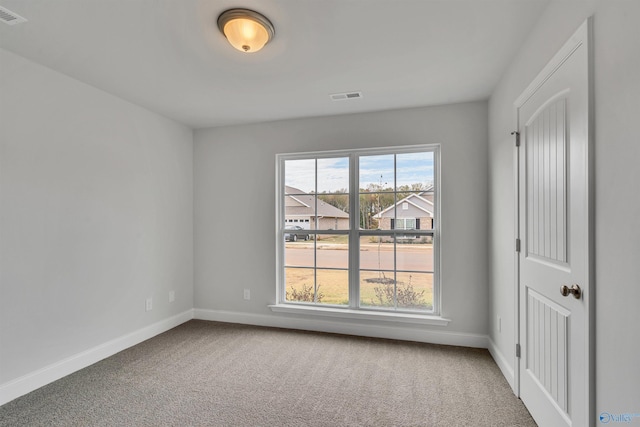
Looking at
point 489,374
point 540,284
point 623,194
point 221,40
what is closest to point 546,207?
point 540,284

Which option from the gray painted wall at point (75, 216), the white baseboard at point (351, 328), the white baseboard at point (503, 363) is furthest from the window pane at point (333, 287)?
the gray painted wall at point (75, 216)

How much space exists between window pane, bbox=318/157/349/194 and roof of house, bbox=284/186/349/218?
0.17 m

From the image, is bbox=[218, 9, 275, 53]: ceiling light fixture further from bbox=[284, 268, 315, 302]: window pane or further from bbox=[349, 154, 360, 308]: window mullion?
bbox=[284, 268, 315, 302]: window pane

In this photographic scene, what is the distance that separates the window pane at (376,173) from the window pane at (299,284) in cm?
121

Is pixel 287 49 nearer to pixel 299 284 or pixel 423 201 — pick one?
pixel 423 201

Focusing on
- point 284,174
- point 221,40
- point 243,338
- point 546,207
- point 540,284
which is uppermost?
point 221,40

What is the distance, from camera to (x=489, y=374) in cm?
261

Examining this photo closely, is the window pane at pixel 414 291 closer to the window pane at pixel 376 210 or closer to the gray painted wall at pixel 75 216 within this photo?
the window pane at pixel 376 210

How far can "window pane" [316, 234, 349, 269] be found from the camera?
3686mm

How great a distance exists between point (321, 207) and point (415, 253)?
1.18m

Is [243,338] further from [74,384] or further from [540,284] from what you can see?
[540,284]

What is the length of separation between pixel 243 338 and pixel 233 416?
1366 millimetres

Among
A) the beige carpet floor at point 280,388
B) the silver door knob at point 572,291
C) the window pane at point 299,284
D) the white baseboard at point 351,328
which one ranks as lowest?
the beige carpet floor at point 280,388

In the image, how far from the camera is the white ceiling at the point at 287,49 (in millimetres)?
1800
